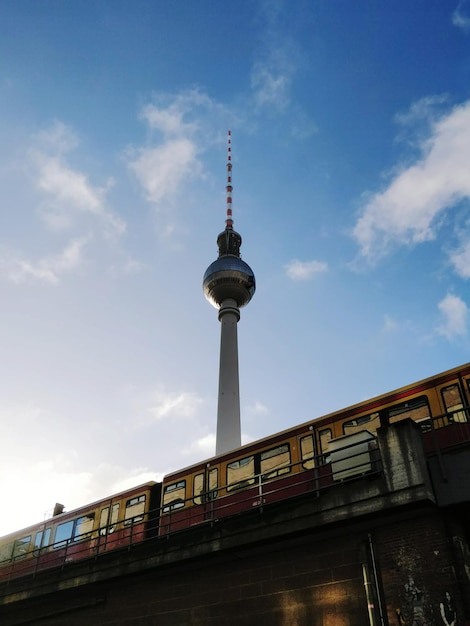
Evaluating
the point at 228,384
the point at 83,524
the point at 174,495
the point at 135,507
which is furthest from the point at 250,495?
the point at 228,384

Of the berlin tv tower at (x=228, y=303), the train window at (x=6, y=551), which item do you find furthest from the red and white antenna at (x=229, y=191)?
the train window at (x=6, y=551)

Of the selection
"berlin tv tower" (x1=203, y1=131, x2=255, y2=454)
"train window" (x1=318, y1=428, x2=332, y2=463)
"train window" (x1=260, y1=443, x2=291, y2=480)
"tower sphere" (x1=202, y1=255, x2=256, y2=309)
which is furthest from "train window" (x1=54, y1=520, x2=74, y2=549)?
"tower sphere" (x1=202, y1=255, x2=256, y2=309)

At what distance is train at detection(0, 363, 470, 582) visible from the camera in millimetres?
13344

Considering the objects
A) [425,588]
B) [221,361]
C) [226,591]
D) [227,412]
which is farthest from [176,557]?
[221,361]

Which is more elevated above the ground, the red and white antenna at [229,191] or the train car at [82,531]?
the red and white antenna at [229,191]

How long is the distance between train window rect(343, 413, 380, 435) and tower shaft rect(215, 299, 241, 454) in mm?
23931

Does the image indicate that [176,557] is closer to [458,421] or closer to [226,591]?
[226,591]

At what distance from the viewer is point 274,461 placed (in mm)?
16828

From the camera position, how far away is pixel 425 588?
1084cm

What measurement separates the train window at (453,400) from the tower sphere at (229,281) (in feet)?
122

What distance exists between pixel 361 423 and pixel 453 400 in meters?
2.59

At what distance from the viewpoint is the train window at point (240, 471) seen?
17391 millimetres

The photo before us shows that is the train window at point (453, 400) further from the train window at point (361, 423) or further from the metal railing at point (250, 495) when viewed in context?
the metal railing at point (250, 495)

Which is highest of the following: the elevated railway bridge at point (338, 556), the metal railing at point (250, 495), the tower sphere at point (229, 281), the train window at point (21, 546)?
the tower sphere at point (229, 281)
